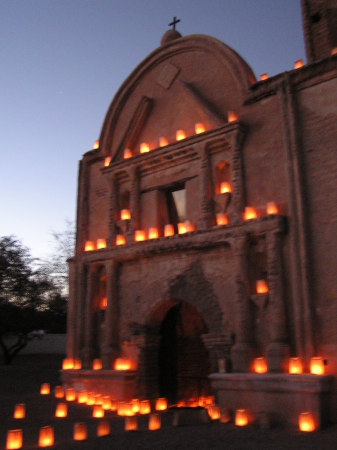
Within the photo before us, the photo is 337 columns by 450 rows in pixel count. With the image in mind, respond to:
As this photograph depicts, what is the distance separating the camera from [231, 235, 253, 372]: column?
874 cm

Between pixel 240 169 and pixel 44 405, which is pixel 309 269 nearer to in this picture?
pixel 240 169

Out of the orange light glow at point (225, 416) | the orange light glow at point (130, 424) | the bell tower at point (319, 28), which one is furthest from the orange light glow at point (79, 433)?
the bell tower at point (319, 28)

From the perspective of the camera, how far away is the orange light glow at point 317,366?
7824 millimetres

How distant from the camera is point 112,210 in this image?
12.2 m

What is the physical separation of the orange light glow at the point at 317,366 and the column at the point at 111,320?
499cm

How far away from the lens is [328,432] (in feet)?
23.3

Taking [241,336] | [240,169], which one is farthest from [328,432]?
[240,169]

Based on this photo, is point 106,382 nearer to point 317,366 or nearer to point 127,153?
point 317,366

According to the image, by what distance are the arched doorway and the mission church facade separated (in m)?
0.04

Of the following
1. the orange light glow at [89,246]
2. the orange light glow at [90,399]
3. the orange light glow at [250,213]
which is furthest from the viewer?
the orange light glow at [89,246]

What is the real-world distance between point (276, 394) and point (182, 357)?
5031 mm

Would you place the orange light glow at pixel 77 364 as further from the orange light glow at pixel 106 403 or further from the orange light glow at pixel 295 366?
the orange light glow at pixel 295 366

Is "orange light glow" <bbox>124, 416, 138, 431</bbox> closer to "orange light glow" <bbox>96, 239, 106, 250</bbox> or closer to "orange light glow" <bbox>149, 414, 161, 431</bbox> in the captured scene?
"orange light glow" <bbox>149, 414, 161, 431</bbox>

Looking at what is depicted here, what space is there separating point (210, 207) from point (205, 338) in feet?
9.36
